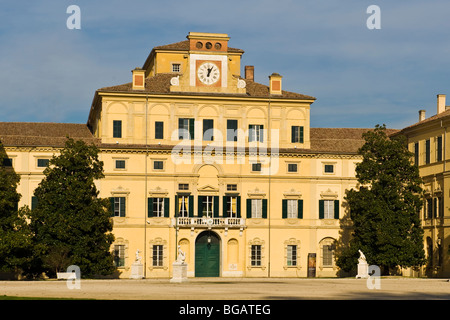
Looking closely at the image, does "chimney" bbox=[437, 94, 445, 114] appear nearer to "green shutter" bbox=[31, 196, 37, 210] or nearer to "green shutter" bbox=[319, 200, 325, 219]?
"green shutter" bbox=[319, 200, 325, 219]

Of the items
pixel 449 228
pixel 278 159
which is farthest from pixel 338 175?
pixel 449 228

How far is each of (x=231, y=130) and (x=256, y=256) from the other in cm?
921

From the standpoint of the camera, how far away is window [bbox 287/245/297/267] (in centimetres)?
7094

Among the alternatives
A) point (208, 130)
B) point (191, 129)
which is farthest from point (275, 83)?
point (191, 129)

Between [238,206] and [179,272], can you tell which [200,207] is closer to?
[238,206]

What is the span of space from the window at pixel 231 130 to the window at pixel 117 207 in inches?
355

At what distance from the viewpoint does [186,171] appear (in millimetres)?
70688

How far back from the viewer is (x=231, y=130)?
71750mm

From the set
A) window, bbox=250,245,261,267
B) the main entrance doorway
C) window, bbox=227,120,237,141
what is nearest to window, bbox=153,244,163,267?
the main entrance doorway

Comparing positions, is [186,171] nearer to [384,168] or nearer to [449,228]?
[384,168]

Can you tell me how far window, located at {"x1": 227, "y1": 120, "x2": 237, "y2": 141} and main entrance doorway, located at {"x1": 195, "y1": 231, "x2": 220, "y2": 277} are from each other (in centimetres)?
695
